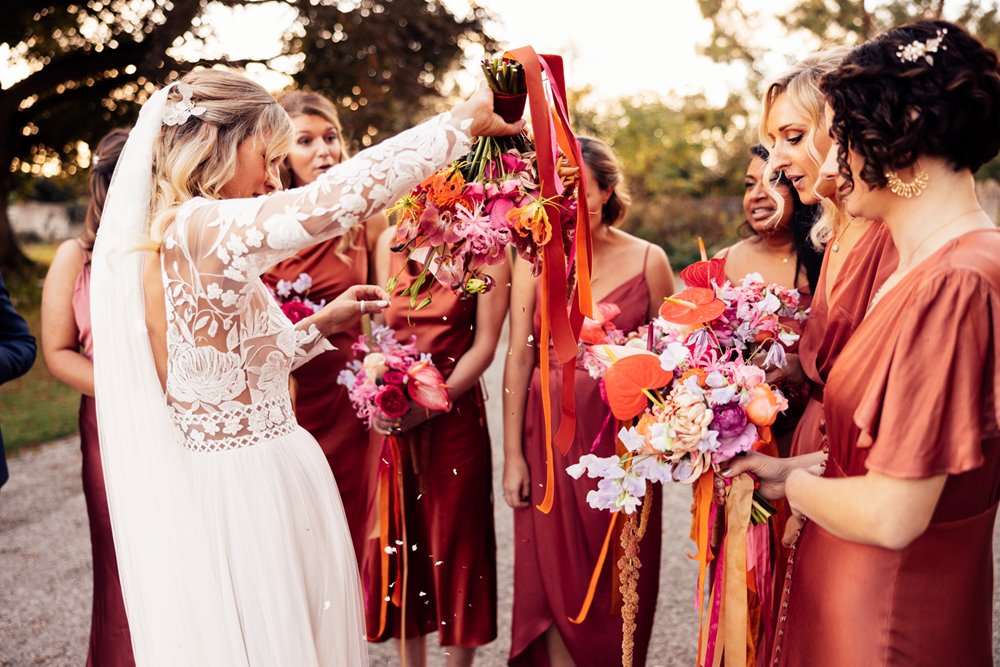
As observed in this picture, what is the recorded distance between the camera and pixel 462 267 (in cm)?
255

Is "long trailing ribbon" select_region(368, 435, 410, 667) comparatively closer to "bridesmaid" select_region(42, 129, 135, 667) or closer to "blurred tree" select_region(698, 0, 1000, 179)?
"bridesmaid" select_region(42, 129, 135, 667)

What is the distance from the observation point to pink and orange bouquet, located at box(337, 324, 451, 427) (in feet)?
11.7

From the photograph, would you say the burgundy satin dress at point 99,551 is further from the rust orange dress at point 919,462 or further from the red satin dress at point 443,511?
the rust orange dress at point 919,462

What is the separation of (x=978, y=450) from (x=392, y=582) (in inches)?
117

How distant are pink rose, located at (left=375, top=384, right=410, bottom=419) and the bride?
33.6 inches

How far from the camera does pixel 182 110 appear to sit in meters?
2.54

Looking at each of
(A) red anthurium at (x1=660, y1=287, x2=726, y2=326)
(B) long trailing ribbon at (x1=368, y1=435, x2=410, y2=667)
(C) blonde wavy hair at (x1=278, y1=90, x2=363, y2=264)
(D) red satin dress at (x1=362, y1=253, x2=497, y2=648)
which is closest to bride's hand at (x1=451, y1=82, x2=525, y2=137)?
(A) red anthurium at (x1=660, y1=287, x2=726, y2=326)

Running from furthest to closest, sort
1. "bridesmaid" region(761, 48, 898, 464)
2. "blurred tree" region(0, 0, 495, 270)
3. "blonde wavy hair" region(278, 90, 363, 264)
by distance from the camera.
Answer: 1. "blurred tree" region(0, 0, 495, 270)
2. "blonde wavy hair" region(278, 90, 363, 264)
3. "bridesmaid" region(761, 48, 898, 464)

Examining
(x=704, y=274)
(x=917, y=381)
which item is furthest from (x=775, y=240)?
(x=917, y=381)

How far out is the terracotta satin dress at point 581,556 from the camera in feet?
12.3

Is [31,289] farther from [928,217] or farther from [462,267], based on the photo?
[928,217]

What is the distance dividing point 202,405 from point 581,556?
198cm

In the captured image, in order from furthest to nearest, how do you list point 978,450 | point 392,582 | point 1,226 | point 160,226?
point 1,226, point 392,582, point 160,226, point 978,450

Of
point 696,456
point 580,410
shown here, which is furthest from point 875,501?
point 580,410
